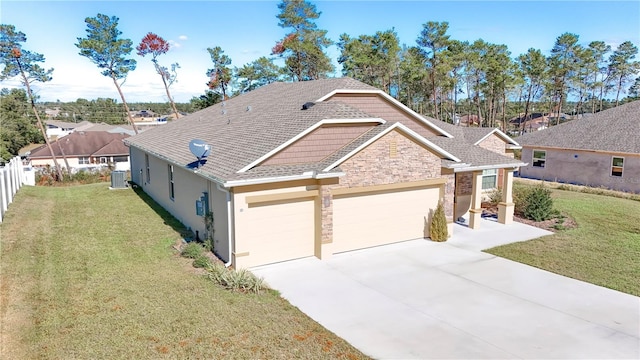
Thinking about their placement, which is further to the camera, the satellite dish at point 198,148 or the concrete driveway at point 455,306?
the satellite dish at point 198,148

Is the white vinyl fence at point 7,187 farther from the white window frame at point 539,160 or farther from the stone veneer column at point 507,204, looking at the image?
the white window frame at point 539,160

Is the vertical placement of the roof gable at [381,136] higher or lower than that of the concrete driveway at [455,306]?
higher

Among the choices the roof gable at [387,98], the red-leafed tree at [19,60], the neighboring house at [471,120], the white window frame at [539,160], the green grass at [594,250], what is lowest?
the green grass at [594,250]

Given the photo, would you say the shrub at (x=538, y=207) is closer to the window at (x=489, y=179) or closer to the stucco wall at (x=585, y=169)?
the window at (x=489, y=179)

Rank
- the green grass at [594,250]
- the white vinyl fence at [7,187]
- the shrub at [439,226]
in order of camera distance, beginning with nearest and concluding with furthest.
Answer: the green grass at [594,250] → the shrub at [439,226] → the white vinyl fence at [7,187]

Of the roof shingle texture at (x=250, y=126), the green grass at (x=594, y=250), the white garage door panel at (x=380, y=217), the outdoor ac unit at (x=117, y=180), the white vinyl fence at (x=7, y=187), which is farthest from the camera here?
the outdoor ac unit at (x=117, y=180)

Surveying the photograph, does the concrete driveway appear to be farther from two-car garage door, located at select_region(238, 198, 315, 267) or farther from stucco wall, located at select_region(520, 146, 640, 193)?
stucco wall, located at select_region(520, 146, 640, 193)

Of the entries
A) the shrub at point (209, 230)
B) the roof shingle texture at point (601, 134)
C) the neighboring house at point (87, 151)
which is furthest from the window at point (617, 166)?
the neighboring house at point (87, 151)
